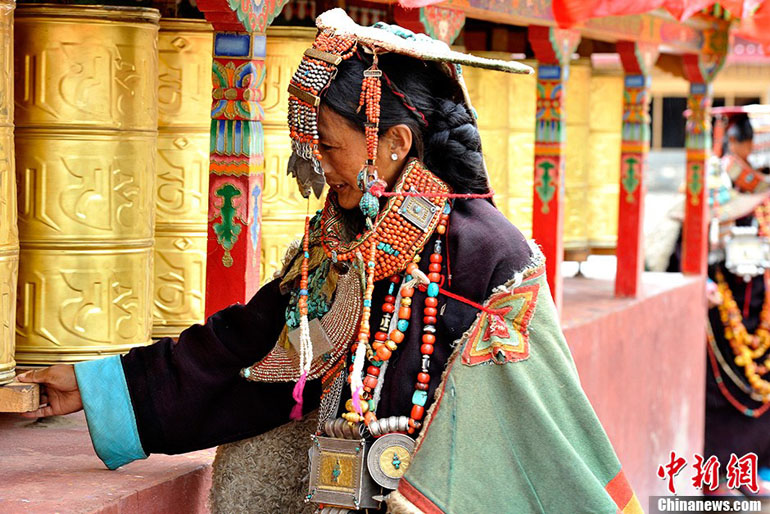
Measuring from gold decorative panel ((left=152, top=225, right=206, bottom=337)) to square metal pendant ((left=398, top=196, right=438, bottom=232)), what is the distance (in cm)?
191

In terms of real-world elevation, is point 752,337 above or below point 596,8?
below

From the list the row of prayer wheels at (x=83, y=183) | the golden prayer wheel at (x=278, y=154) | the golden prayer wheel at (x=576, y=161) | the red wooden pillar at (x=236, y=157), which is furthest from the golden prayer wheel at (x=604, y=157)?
the red wooden pillar at (x=236, y=157)

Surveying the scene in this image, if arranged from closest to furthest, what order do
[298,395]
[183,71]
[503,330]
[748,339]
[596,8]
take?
[503,330] < [298,395] < [183,71] < [596,8] < [748,339]

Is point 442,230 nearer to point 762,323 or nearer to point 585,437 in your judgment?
point 585,437

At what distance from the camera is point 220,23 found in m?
3.63

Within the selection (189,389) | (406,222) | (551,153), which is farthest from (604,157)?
(406,222)

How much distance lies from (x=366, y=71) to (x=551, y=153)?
369 centimetres

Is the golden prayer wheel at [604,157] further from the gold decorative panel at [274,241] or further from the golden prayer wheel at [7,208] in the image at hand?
the golden prayer wheel at [7,208]

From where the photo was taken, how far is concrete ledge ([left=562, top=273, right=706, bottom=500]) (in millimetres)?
6523

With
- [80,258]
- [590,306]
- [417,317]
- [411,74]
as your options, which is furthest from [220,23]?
[590,306]

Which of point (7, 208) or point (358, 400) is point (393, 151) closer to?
point (358, 400)

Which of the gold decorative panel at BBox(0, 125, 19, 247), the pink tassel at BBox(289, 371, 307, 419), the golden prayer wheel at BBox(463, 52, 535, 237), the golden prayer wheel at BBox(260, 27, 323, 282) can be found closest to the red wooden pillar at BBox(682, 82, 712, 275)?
the golden prayer wheel at BBox(463, 52, 535, 237)

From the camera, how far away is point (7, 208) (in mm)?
3277

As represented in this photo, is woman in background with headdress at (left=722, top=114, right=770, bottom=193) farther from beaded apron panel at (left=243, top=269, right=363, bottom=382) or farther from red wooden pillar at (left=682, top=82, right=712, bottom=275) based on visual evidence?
beaded apron panel at (left=243, top=269, right=363, bottom=382)
